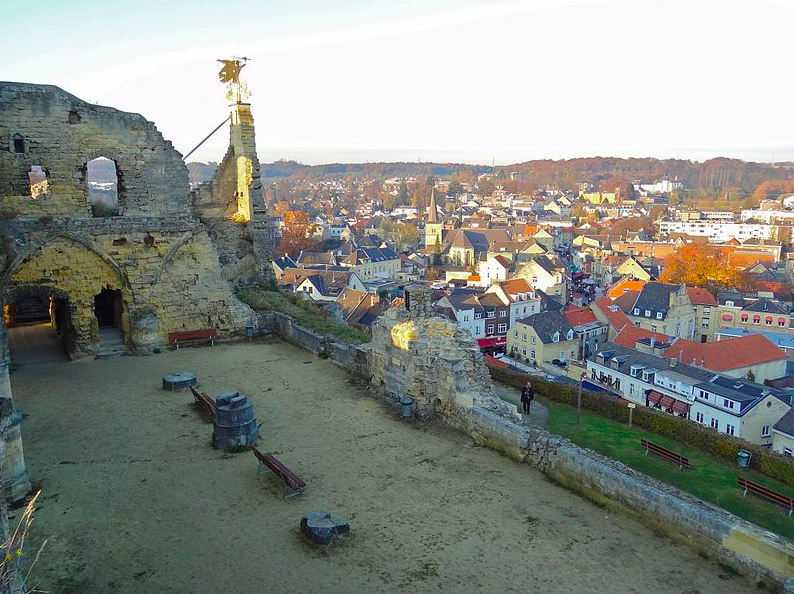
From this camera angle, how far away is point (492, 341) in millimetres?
52156

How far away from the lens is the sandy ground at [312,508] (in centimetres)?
706

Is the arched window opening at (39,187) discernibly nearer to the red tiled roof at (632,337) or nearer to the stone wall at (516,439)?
the stone wall at (516,439)

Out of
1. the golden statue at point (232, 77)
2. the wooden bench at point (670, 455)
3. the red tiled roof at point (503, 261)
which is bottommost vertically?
the red tiled roof at point (503, 261)

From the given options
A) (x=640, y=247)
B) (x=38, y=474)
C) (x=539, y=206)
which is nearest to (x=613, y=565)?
(x=38, y=474)

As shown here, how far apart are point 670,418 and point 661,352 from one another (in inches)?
975

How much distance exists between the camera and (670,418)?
18672mm

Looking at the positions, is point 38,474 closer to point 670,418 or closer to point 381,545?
point 381,545

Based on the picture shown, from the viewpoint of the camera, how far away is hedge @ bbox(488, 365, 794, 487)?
16.2 m

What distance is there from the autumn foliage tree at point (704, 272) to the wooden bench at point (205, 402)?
61722 millimetres

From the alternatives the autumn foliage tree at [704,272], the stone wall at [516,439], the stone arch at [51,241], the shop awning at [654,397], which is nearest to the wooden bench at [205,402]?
the stone wall at [516,439]

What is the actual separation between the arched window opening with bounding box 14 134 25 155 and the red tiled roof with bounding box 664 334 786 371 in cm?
3604

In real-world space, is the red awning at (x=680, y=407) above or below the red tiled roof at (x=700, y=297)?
below

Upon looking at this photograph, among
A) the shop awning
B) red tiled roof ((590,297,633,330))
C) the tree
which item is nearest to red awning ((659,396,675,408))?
the shop awning

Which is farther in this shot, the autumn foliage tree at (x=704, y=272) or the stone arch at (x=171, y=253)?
the autumn foliage tree at (x=704, y=272)
